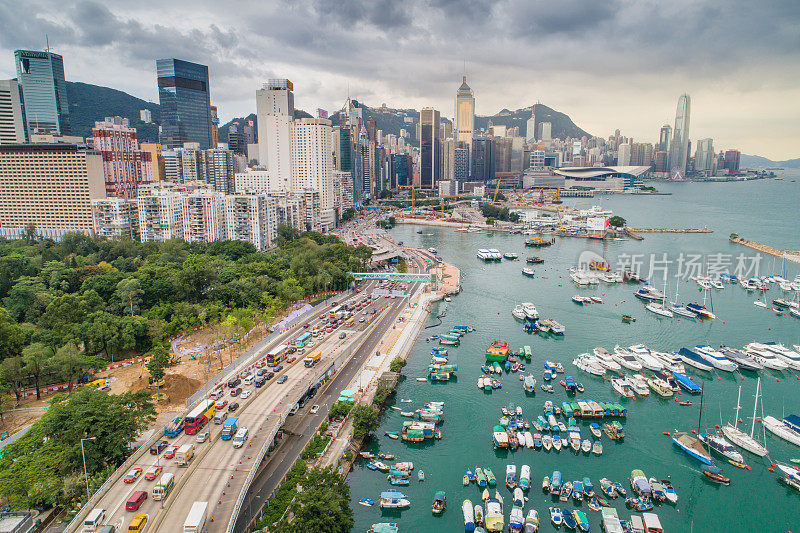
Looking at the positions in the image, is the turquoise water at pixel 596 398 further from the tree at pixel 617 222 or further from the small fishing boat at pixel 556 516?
the tree at pixel 617 222

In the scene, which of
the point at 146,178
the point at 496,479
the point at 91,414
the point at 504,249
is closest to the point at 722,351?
the point at 496,479

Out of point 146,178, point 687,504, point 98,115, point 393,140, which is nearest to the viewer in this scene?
point 687,504

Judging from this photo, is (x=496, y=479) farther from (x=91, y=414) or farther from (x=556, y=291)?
(x=556, y=291)

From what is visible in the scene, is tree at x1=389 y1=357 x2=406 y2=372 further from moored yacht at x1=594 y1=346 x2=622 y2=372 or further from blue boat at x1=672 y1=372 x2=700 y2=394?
blue boat at x1=672 y1=372 x2=700 y2=394

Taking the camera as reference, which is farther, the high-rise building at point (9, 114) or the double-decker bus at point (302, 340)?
the high-rise building at point (9, 114)

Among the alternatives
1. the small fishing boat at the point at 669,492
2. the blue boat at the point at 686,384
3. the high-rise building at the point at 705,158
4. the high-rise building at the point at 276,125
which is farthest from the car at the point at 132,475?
the high-rise building at the point at 705,158

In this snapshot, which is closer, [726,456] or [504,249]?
[726,456]
